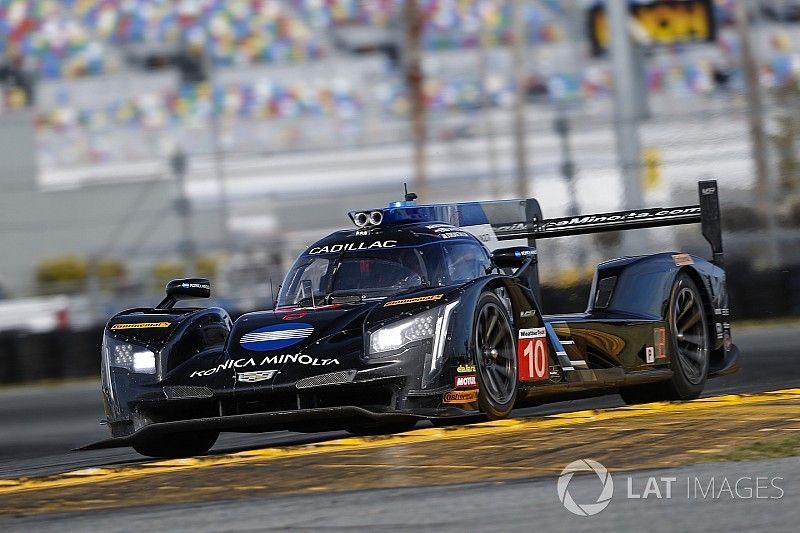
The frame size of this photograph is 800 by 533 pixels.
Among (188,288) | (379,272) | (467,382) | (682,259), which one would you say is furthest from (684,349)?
(188,288)

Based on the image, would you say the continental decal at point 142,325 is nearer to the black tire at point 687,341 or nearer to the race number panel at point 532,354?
the race number panel at point 532,354

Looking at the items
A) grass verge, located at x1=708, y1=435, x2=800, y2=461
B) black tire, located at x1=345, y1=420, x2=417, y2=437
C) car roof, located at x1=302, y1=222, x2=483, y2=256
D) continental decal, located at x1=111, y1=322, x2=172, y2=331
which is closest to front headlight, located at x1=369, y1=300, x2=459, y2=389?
black tire, located at x1=345, y1=420, x2=417, y2=437

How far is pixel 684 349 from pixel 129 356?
370cm

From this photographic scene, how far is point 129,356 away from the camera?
24.8 ft

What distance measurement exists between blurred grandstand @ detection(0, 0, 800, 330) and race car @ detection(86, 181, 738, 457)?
18.9ft

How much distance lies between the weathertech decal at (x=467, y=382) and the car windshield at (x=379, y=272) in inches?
34.0

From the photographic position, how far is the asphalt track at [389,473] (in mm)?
4551

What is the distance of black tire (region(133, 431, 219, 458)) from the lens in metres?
7.71

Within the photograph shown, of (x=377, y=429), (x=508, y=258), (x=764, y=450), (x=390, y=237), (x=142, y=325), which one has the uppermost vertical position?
(x=390, y=237)

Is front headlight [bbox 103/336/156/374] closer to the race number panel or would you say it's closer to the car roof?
the car roof

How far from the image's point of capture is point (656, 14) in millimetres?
27641

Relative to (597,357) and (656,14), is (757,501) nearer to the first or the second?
(597,357)
